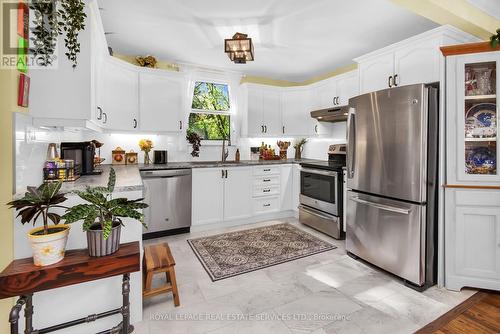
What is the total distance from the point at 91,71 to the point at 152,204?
6.51 feet

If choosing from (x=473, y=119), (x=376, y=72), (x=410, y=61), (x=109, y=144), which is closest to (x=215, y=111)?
(x=109, y=144)

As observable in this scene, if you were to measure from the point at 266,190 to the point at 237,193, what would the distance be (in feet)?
1.80

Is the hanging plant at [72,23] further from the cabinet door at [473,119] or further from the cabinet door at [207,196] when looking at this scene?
the cabinet door at [473,119]

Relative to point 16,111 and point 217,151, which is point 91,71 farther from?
point 217,151

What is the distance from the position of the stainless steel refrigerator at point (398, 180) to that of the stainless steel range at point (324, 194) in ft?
2.03

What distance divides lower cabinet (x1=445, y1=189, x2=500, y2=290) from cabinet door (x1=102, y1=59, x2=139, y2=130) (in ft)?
12.4

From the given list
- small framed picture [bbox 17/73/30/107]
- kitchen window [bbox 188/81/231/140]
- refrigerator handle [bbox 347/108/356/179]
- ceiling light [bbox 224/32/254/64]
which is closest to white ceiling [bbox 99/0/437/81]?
ceiling light [bbox 224/32/254/64]

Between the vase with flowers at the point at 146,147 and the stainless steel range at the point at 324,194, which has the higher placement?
the vase with flowers at the point at 146,147

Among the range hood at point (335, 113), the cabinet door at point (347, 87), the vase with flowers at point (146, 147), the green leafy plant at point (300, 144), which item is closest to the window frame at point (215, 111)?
the vase with flowers at point (146, 147)

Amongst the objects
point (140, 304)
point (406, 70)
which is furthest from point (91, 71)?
point (406, 70)

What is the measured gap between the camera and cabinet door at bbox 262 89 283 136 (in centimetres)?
469

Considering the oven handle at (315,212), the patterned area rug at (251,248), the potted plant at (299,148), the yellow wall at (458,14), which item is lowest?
the patterned area rug at (251,248)

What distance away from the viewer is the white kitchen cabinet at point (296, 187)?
438cm

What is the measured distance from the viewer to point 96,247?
4.54 ft
